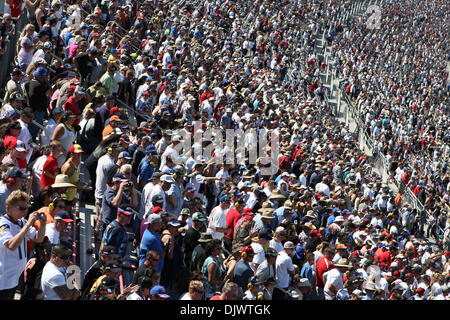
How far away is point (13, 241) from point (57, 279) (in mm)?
586

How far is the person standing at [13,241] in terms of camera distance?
6168 millimetres

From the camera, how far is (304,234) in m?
12.0

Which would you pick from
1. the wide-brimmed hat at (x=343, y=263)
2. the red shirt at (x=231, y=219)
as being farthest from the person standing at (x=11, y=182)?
the wide-brimmed hat at (x=343, y=263)

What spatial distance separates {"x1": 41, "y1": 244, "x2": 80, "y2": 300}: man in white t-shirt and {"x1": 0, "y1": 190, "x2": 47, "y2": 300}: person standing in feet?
0.82

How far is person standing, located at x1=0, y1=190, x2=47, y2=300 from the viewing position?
617 cm

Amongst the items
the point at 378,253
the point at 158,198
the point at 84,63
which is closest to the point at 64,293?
the point at 158,198

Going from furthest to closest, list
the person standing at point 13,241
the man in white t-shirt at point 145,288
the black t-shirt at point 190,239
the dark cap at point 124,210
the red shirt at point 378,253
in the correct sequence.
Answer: the red shirt at point 378,253 < the black t-shirt at point 190,239 < the dark cap at point 124,210 < the man in white t-shirt at point 145,288 < the person standing at point 13,241

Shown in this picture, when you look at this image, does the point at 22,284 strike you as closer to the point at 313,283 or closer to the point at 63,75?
the point at 313,283

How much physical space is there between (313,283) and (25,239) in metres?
5.28

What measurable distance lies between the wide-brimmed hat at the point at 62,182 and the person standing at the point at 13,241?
1.76 meters

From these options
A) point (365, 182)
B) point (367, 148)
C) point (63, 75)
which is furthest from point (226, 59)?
point (63, 75)

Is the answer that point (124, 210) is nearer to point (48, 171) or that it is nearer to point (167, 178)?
point (48, 171)

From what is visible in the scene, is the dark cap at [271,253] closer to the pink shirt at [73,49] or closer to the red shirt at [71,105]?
the red shirt at [71,105]

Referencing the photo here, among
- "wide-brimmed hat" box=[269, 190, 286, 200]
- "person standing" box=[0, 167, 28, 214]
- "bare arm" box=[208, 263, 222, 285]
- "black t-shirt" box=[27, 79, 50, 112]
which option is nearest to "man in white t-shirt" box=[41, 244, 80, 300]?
"person standing" box=[0, 167, 28, 214]
